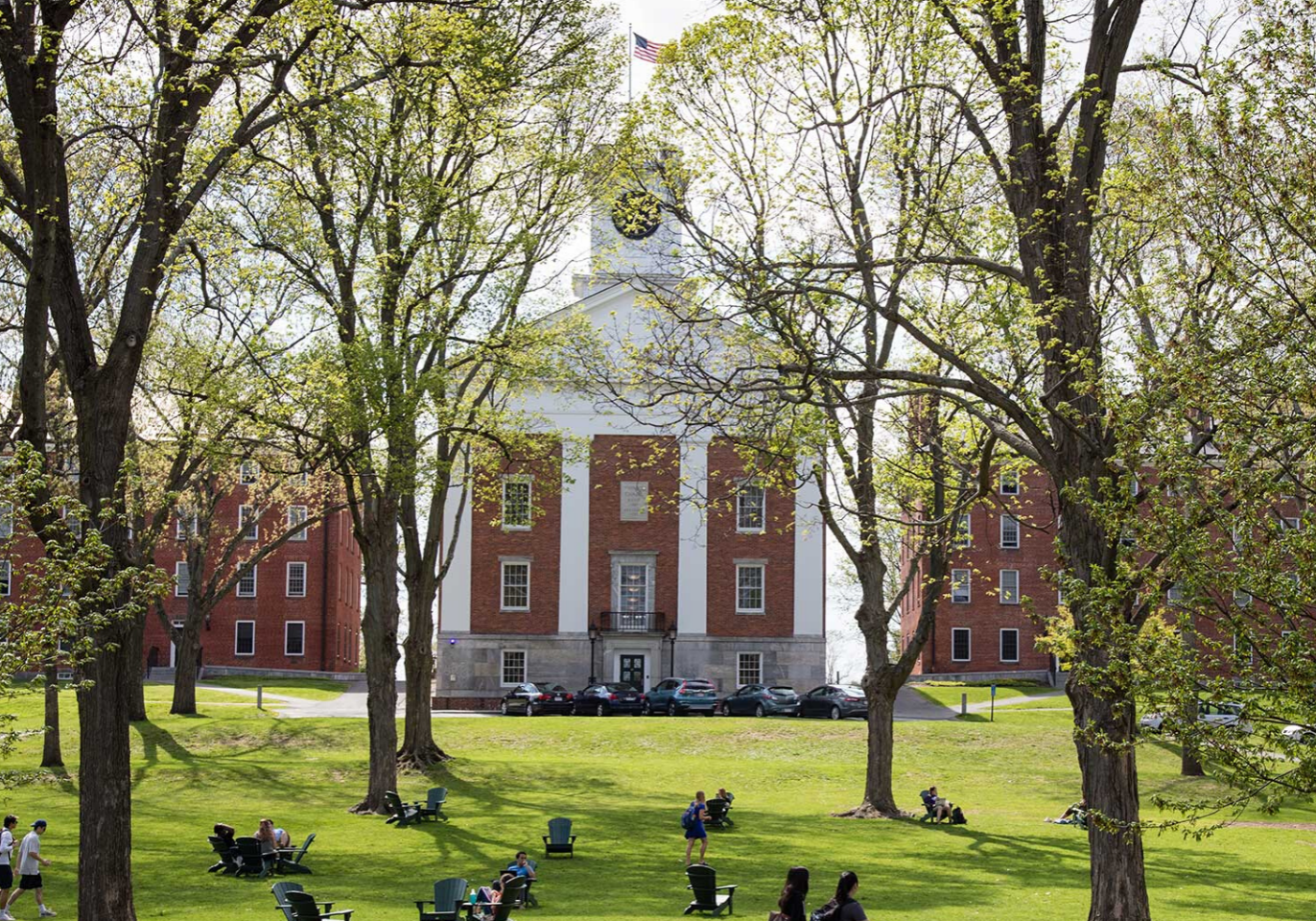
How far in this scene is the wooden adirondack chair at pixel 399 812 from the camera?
2669 cm

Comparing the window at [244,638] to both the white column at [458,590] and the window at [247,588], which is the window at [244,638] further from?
the white column at [458,590]

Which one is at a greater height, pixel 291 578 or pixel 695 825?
pixel 291 578

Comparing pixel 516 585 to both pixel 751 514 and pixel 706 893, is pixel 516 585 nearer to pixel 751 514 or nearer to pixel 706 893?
pixel 751 514

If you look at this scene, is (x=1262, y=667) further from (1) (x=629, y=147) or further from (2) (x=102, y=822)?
(1) (x=629, y=147)

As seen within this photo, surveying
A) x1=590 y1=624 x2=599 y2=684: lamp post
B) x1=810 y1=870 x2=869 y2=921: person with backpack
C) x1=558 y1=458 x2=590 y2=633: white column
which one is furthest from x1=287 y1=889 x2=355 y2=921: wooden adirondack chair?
x1=558 y1=458 x2=590 y2=633: white column

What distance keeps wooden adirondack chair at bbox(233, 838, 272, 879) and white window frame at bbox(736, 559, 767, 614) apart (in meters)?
36.8

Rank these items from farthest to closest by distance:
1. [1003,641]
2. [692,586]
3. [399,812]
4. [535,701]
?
[1003,641] → [692,586] → [535,701] → [399,812]

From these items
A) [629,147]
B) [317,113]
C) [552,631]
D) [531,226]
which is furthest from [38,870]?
[552,631]

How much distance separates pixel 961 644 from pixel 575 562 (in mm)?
20596

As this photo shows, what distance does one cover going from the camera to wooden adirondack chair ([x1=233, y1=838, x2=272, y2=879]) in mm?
21203

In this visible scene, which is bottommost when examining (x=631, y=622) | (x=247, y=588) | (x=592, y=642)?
(x=592, y=642)

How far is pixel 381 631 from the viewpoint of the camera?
27094mm

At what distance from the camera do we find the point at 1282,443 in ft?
33.2

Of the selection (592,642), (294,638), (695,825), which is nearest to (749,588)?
(592,642)
